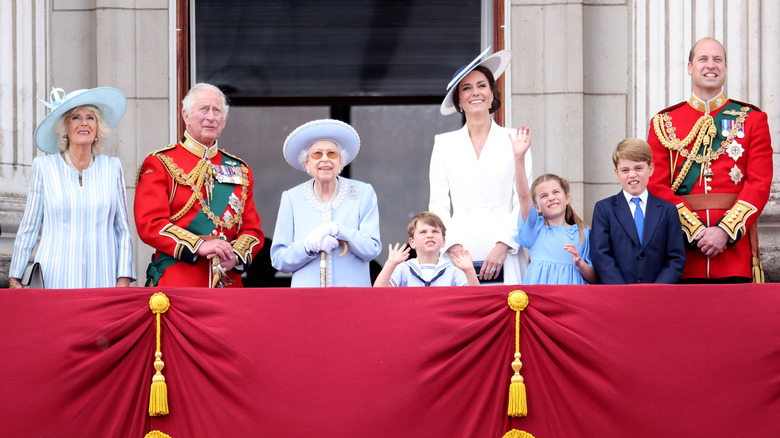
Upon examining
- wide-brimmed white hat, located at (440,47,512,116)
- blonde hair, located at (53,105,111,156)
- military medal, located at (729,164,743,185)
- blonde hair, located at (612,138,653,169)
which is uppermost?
wide-brimmed white hat, located at (440,47,512,116)

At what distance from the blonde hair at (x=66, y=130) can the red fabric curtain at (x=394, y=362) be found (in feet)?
3.76

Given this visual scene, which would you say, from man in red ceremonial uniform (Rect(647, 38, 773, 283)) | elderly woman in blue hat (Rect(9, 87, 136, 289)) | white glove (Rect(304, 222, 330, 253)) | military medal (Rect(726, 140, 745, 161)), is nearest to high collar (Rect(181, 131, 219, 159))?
elderly woman in blue hat (Rect(9, 87, 136, 289))

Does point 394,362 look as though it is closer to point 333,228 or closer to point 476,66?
point 333,228

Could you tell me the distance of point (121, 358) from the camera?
179 inches

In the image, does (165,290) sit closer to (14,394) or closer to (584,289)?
(14,394)

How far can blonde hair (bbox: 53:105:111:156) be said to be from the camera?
17.8 ft

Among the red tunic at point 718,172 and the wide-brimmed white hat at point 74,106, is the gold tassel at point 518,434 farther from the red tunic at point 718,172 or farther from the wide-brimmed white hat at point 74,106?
the wide-brimmed white hat at point 74,106

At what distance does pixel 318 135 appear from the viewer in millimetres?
5441

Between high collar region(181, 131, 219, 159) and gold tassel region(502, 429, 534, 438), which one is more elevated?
high collar region(181, 131, 219, 159)

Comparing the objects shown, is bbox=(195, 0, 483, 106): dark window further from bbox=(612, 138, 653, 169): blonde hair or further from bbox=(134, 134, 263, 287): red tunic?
bbox=(612, 138, 653, 169): blonde hair

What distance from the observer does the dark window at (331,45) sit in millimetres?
8391

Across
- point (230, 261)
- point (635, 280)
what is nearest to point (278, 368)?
point (230, 261)

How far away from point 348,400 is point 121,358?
1.01m

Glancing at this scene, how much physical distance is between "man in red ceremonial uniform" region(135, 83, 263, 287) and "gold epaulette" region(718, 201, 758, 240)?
2.42 meters
